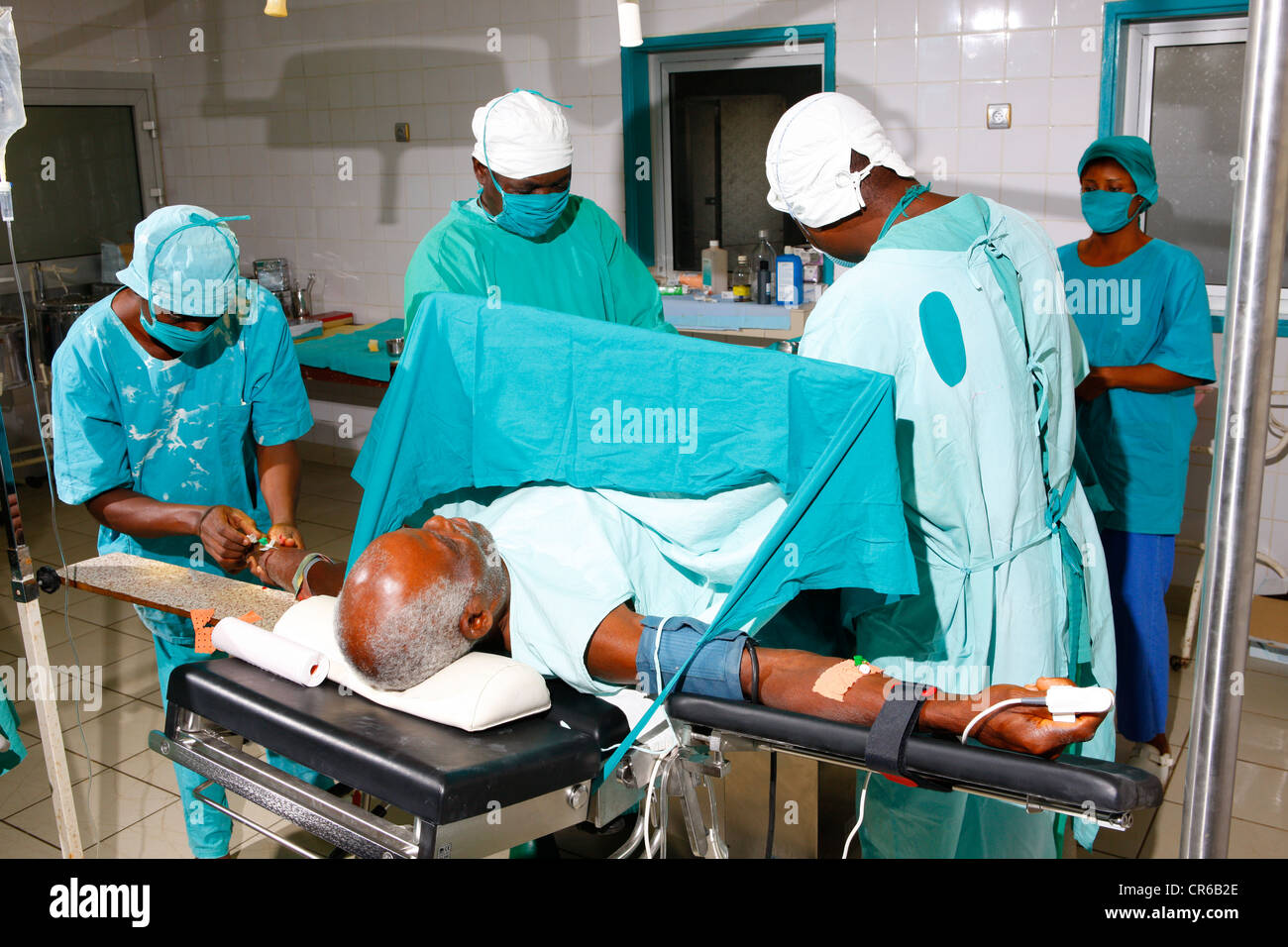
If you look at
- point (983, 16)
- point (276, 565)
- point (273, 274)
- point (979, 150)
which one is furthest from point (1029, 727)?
point (273, 274)

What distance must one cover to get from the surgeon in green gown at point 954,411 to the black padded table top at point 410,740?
564 mm

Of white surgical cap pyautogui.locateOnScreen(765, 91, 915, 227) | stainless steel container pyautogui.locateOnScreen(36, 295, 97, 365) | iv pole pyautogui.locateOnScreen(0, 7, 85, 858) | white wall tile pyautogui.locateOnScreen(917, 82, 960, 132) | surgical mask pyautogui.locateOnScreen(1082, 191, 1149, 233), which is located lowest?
iv pole pyautogui.locateOnScreen(0, 7, 85, 858)

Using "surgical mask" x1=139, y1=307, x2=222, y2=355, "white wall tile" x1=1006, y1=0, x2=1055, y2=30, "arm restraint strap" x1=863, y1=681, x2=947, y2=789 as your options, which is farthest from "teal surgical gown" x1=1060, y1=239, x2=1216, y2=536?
"surgical mask" x1=139, y1=307, x2=222, y2=355

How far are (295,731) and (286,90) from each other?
5.48m

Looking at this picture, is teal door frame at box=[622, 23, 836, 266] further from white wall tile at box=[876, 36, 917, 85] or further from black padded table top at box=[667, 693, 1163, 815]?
black padded table top at box=[667, 693, 1163, 815]

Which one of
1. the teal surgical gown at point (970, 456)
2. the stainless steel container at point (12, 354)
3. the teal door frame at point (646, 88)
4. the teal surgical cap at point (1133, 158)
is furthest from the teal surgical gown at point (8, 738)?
the teal door frame at point (646, 88)

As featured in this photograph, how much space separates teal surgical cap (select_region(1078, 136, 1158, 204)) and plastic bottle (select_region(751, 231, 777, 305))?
1.88 m

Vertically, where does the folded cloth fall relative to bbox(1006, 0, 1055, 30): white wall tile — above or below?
below

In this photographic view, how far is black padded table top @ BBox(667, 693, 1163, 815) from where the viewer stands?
129 centimetres

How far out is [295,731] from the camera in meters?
1.64

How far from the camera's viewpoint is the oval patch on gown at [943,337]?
1.81 meters

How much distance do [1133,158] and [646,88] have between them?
8.93 ft

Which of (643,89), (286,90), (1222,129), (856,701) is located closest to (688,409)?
(856,701)
